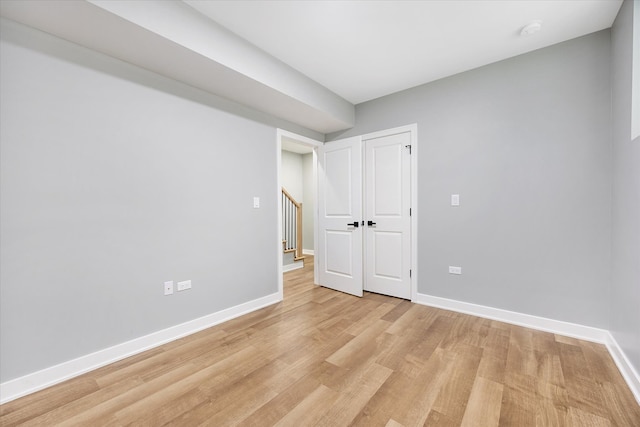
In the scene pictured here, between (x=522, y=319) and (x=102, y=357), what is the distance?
143 inches

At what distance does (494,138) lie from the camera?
2.62 metres

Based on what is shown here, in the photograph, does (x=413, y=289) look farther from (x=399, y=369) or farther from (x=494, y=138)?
(x=494, y=138)

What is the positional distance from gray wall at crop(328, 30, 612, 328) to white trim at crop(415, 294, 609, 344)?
0.05 metres

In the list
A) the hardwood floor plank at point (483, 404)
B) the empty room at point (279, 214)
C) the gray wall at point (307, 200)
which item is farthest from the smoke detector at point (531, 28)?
the gray wall at point (307, 200)

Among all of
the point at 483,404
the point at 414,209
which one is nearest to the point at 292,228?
the point at 414,209

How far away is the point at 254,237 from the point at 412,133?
2294 millimetres

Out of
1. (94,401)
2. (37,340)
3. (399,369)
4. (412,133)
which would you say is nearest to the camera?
(94,401)

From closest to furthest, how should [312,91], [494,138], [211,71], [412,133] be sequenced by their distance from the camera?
[211,71] < [494,138] < [312,91] < [412,133]

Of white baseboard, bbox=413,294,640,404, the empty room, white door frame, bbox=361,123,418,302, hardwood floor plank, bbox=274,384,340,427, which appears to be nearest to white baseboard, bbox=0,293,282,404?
the empty room

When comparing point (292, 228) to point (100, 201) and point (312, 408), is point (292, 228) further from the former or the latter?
point (312, 408)

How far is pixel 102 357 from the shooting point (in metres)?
1.91

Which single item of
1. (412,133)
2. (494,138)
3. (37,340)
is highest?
(412,133)

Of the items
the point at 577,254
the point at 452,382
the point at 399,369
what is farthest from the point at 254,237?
the point at 577,254

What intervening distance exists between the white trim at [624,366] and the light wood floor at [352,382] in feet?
0.15
